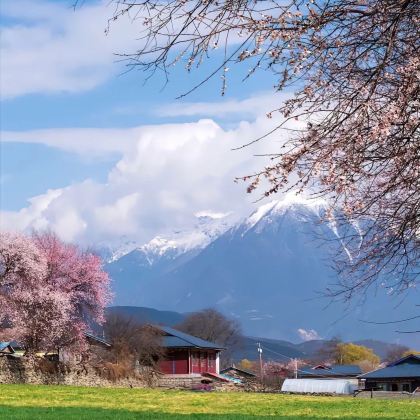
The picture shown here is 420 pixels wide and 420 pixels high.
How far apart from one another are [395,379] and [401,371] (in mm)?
1379

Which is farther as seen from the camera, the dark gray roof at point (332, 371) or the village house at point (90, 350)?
the dark gray roof at point (332, 371)

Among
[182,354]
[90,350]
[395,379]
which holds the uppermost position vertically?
[182,354]

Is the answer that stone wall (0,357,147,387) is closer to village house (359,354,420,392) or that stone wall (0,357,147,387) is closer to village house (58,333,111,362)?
village house (58,333,111,362)

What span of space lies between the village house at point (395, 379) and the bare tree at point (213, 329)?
41340 mm

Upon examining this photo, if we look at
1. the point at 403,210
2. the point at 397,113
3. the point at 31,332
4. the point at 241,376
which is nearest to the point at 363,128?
the point at 397,113

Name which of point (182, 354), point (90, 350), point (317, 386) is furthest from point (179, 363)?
point (90, 350)

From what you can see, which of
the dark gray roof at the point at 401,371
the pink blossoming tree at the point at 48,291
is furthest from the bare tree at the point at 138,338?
the dark gray roof at the point at 401,371

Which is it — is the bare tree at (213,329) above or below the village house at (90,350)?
above

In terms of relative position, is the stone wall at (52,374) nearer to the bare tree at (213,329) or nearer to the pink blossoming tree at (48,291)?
the pink blossoming tree at (48,291)

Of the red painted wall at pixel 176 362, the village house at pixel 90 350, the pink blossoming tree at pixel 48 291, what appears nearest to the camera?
the pink blossoming tree at pixel 48 291

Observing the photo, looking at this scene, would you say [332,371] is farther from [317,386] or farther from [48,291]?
[48,291]

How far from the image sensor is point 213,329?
423 ft

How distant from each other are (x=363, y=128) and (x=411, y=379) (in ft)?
267

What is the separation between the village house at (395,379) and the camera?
82.4 m
